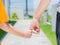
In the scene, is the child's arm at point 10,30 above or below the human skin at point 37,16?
below

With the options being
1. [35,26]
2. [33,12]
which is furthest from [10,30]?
[33,12]

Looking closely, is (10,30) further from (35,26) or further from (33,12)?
(33,12)

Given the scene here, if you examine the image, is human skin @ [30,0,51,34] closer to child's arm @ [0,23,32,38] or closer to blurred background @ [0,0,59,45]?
child's arm @ [0,23,32,38]

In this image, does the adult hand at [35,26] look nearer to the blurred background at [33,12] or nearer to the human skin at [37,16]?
the human skin at [37,16]

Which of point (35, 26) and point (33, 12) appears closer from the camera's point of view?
point (35, 26)

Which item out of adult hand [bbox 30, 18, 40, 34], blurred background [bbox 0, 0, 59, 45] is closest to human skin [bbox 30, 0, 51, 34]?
adult hand [bbox 30, 18, 40, 34]

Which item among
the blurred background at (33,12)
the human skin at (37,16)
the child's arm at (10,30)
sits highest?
the human skin at (37,16)

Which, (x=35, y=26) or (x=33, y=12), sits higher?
(x=35, y=26)

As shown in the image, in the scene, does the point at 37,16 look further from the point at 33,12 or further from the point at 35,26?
the point at 33,12

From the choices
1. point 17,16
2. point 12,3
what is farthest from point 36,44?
point 12,3

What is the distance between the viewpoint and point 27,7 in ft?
21.3

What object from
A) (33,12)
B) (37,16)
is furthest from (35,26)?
(33,12)

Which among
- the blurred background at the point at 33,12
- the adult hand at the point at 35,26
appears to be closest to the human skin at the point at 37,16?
the adult hand at the point at 35,26

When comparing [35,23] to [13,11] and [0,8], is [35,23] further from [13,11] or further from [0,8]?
[13,11]
